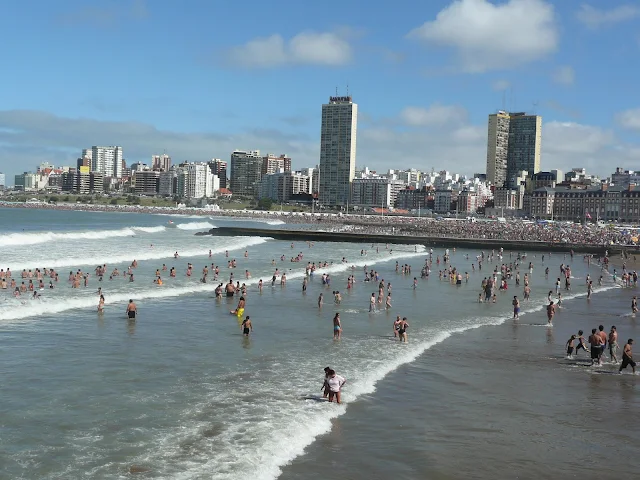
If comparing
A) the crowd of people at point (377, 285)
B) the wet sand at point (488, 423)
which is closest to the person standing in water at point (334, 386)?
the crowd of people at point (377, 285)

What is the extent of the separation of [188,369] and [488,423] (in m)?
7.14

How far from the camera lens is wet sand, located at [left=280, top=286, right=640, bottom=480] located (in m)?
9.91

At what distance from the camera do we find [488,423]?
471 inches

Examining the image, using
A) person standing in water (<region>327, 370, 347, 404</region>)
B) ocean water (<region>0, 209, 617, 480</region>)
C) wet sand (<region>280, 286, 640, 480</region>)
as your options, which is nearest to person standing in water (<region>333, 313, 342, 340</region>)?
ocean water (<region>0, 209, 617, 480</region>)

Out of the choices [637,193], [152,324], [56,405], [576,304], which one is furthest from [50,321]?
[637,193]

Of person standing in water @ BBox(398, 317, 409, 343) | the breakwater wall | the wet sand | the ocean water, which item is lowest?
the ocean water

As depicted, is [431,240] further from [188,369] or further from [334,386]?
[334,386]

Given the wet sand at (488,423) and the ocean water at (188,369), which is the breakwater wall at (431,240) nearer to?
the ocean water at (188,369)

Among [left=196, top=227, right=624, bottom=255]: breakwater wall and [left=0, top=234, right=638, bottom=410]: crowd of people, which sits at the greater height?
[left=196, top=227, right=624, bottom=255]: breakwater wall

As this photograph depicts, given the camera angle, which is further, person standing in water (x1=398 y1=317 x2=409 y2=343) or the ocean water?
person standing in water (x1=398 y1=317 x2=409 y2=343)

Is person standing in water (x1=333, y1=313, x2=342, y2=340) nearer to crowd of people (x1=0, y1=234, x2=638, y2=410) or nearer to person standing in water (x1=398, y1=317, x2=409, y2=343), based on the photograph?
crowd of people (x1=0, y1=234, x2=638, y2=410)

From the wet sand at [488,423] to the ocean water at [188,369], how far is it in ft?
1.69

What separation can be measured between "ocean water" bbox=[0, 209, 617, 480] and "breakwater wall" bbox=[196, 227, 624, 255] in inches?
1372

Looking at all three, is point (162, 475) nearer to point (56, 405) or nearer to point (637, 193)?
point (56, 405)
